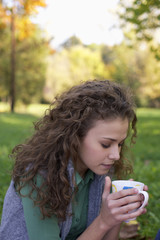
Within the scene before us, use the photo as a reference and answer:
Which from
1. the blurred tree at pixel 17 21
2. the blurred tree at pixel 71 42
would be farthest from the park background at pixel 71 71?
the blurred tree at pixel 71 42

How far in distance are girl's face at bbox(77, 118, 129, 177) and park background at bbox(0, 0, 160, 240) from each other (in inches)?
23.5

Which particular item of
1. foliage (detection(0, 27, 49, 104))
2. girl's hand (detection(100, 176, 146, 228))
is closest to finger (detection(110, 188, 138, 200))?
girl's hand (detection(100, 176, 146, 228))

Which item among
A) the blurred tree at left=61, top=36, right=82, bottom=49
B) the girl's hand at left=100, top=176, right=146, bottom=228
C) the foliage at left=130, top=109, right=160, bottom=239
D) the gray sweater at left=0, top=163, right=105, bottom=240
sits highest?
the blurred tree at left=61, top=36, right=82, bottom=49

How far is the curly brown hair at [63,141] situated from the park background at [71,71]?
0.47m

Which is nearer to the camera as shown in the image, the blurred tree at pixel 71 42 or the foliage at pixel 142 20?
the foliage at pixel 142 20

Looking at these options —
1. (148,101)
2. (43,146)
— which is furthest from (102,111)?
(148,101)

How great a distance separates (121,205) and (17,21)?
1905 centimetres

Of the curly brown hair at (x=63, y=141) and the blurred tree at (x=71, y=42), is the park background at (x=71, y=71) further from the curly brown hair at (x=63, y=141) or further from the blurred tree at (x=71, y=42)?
the blurred tree at (x=71, y=42)

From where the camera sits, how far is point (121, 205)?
1.45 m

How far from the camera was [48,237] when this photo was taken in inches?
59.3

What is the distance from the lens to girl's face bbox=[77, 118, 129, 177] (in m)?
1.59

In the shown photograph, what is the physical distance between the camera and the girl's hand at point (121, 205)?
1424 millimetres

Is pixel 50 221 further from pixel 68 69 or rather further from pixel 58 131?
pixel 68 69

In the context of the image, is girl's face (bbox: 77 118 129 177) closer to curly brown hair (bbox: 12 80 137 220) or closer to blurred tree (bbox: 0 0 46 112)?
curly brown hair (bbox: 12 80 137 220)
